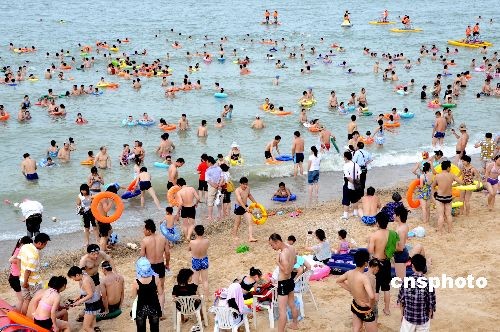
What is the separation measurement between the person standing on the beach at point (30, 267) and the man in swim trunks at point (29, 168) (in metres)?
8.68

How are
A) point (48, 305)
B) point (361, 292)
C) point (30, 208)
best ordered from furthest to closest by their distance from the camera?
point (30, 208), point (48, 305), point (361, 292)

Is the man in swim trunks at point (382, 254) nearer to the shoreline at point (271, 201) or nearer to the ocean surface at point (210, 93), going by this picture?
the shoreline at point (271, 201)

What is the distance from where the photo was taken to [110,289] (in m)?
8.51

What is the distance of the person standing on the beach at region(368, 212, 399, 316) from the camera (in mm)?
8008

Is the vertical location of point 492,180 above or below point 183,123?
above

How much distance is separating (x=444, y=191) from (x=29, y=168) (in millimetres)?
11134

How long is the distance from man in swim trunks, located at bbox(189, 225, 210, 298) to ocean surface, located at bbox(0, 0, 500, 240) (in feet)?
17.0

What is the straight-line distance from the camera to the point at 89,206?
11234 mm

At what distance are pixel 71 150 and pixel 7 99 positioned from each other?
8.89m

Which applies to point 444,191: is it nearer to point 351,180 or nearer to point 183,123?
point 351,180

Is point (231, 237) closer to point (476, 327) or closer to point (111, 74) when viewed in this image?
point (476, 327)

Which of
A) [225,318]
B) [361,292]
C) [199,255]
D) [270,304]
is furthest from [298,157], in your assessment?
[361,292]

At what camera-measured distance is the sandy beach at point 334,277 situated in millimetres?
8078

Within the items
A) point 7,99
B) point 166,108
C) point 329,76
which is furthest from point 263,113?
point 7,99
